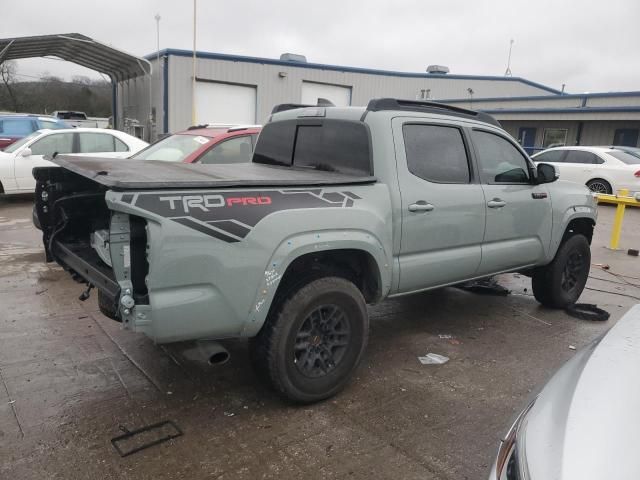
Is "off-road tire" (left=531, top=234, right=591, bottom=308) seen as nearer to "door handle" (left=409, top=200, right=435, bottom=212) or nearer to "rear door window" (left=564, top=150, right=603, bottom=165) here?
"door handle" (left=409, top=200, right=435, bottom=212)

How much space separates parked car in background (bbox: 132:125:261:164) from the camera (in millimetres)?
7109

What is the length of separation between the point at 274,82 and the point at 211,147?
16329 mm

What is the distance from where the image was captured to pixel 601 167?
14.6 m

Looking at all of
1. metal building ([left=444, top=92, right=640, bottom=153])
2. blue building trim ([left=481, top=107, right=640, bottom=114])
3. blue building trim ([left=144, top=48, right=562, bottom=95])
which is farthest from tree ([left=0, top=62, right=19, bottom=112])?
blue building trim ([left=481, top=107, right=640, bottom=114])

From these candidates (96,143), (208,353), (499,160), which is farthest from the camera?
(96,143)

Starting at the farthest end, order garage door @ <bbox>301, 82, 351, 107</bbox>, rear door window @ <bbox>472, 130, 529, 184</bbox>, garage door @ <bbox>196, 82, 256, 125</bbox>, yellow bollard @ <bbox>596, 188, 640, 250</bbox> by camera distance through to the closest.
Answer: garage door @ <bbox>301, 82, 351, 107</bbox>, garage door @ <bbox>196, 82, 256, 125</bbox>, yellow bollard @ <bbox>596, 188, 640, 250</bbox>, rear door window @ <bbox>472, 130, 529, 184</bbox>

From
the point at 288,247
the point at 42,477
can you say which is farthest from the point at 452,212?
the point at 42,477

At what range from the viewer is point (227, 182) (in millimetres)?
2881

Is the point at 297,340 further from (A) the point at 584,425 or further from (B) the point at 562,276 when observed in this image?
(B) the point at 562,276

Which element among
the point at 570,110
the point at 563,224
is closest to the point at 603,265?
the point at 563,224

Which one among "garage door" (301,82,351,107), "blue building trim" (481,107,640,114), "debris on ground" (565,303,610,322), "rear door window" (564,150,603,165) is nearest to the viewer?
"debris on ground" (565,303,610,322)

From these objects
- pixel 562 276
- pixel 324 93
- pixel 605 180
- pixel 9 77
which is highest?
pixel 9 77

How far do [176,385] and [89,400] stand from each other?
57 centimetres

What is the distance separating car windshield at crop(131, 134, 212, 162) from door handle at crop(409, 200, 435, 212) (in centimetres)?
417
